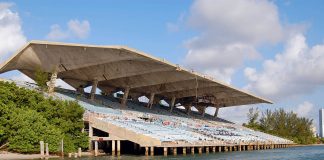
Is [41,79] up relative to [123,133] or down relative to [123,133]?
up

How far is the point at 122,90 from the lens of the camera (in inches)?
3487

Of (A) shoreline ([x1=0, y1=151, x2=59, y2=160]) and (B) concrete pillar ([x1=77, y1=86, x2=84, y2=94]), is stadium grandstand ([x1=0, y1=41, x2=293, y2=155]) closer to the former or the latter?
(B) concrete pillar ([x1=77, y1=86, x2=84, y2=94])

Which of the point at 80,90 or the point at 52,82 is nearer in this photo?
the point at 52,82

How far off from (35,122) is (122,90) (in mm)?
41563

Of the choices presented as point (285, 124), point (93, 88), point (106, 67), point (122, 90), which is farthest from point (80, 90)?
point (285, 124)

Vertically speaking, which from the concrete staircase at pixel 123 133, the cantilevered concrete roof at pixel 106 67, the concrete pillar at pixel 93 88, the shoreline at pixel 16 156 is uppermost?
the cantilevered concrete roof at pixel 106 67

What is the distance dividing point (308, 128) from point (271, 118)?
43.2 ft

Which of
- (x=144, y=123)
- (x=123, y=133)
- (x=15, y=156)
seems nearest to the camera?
(x=15, y=156)

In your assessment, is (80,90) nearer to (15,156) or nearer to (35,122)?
→ (35,122)

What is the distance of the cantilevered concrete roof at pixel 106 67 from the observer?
61.1 meters

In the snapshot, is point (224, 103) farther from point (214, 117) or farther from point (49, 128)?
point (49, 128)

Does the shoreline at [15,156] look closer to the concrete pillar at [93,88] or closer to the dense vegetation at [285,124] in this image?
the concrete pillar at [93,88]

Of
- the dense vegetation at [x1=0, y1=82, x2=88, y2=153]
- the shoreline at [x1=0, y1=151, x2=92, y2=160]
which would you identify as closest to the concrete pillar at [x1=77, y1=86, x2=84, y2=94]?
the dense vegetation at [x1=0, y1=82, x2=88, y2=153]

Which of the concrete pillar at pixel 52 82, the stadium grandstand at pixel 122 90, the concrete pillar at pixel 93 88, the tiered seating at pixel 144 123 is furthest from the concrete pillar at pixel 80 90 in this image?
the concrete pillar at pixel 52 82
